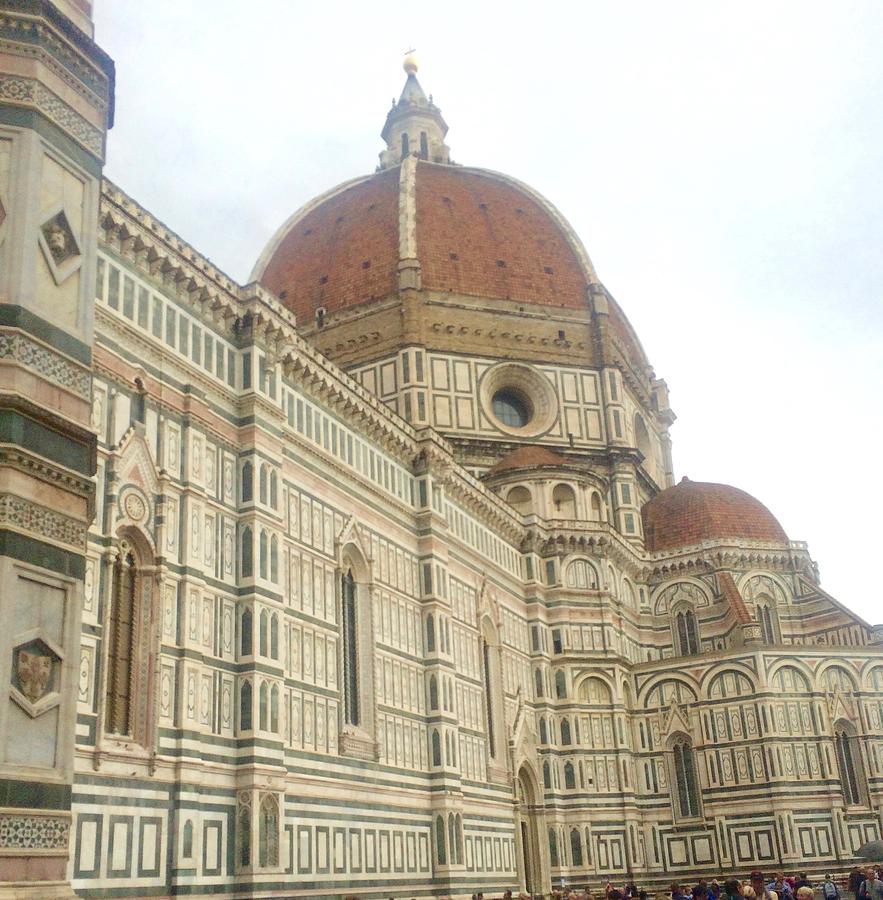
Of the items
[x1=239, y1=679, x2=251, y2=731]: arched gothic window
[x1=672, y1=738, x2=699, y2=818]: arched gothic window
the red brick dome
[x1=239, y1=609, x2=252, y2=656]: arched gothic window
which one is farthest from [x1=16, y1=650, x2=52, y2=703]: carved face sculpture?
the red brick dome

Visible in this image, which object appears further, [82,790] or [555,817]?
[555,817]

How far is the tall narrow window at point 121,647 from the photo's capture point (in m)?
18.0

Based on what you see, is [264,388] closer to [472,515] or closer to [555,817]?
[472,515]

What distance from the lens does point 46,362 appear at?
8.52 m

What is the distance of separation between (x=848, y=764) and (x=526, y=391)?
1832 cm

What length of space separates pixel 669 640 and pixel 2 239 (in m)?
37.5

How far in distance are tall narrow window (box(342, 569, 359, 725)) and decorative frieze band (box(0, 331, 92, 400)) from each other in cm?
1764

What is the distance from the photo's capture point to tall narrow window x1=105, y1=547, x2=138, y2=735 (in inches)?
711

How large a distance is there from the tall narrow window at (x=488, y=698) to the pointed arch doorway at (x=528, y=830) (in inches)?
61.0

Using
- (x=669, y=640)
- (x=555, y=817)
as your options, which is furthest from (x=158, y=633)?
(x=669, y=640)

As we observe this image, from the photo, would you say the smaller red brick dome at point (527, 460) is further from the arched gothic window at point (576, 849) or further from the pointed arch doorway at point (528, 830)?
the arched gothic window at point (576, 849)

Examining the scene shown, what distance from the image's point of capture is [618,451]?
4475cm

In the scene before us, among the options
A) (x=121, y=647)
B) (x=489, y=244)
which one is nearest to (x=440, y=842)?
(x=121, y=647)

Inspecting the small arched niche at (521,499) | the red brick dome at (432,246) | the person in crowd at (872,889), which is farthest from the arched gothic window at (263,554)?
the red brick dome at (432,246)
